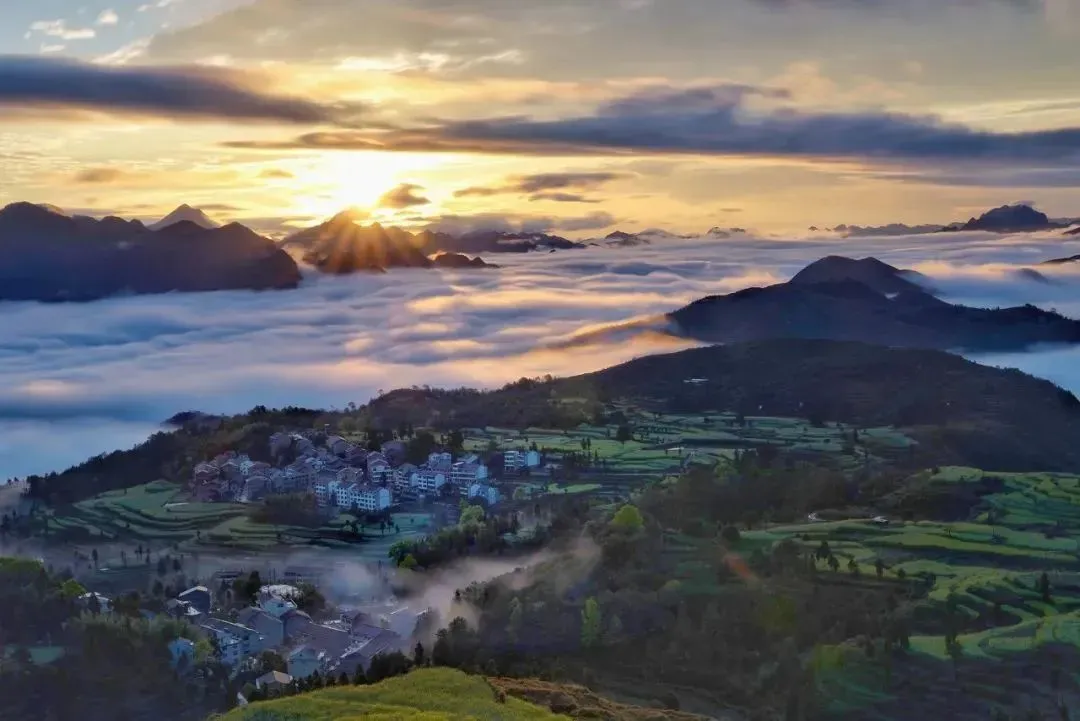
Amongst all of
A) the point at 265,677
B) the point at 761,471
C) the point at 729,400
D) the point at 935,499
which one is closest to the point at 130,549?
the point at 265,677

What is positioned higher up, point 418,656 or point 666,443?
point 666,443

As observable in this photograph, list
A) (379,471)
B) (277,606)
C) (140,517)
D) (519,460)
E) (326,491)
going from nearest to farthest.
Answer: (277,606)
(140,517)
(326,491)
(379,471)
(519,460)

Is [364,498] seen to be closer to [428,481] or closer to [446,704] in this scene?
[428,481]

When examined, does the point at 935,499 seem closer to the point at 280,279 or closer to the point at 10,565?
the point at 10,565

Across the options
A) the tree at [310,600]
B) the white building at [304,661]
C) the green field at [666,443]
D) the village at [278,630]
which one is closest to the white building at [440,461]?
the green field at [666,443]

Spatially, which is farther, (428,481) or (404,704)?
(428,481)

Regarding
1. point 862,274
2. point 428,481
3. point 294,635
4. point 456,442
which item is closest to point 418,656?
point 294,635

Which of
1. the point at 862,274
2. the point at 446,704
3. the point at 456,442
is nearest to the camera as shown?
the point at 446,704
